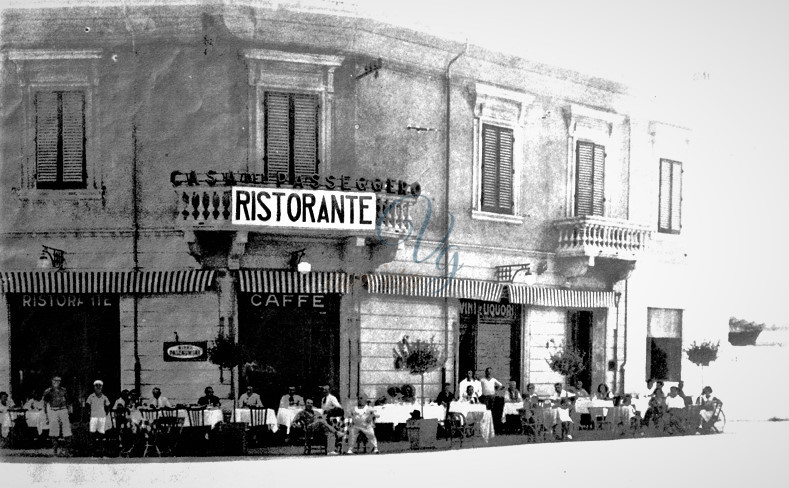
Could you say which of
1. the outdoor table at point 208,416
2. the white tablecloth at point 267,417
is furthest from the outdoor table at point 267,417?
the outdoor table at point 208,416

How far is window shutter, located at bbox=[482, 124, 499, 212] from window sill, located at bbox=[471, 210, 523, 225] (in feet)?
0.42

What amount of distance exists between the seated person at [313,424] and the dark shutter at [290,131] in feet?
11.4

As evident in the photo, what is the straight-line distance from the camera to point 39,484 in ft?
25.7

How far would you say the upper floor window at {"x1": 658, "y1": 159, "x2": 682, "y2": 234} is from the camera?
11.4m

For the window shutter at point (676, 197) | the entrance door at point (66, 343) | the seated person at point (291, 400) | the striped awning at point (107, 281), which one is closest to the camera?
the entrance door at point (66, 343)

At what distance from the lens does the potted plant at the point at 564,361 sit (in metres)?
12.7

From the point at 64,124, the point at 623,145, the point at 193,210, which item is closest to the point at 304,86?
the point at 193,210

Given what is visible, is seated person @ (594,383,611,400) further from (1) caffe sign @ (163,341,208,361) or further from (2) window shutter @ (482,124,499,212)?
(1) caffe sign @ (163,341,208,361)

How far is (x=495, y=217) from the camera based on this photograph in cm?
1268

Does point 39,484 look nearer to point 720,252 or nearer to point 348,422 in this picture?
point 348,422

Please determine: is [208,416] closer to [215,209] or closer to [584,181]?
[215,209]

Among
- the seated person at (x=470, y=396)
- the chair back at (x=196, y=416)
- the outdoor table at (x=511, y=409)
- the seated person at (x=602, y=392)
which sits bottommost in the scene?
the chair back at (x=196, y=416)

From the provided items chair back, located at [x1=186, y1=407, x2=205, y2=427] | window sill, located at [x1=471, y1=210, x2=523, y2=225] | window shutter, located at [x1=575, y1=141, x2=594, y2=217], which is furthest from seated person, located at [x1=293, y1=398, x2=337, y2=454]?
window shutter, located at [x1=575, y1=141, x2=594, y2=217]

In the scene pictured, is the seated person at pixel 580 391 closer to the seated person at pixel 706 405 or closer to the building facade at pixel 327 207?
the building facade at pixel 327 207
